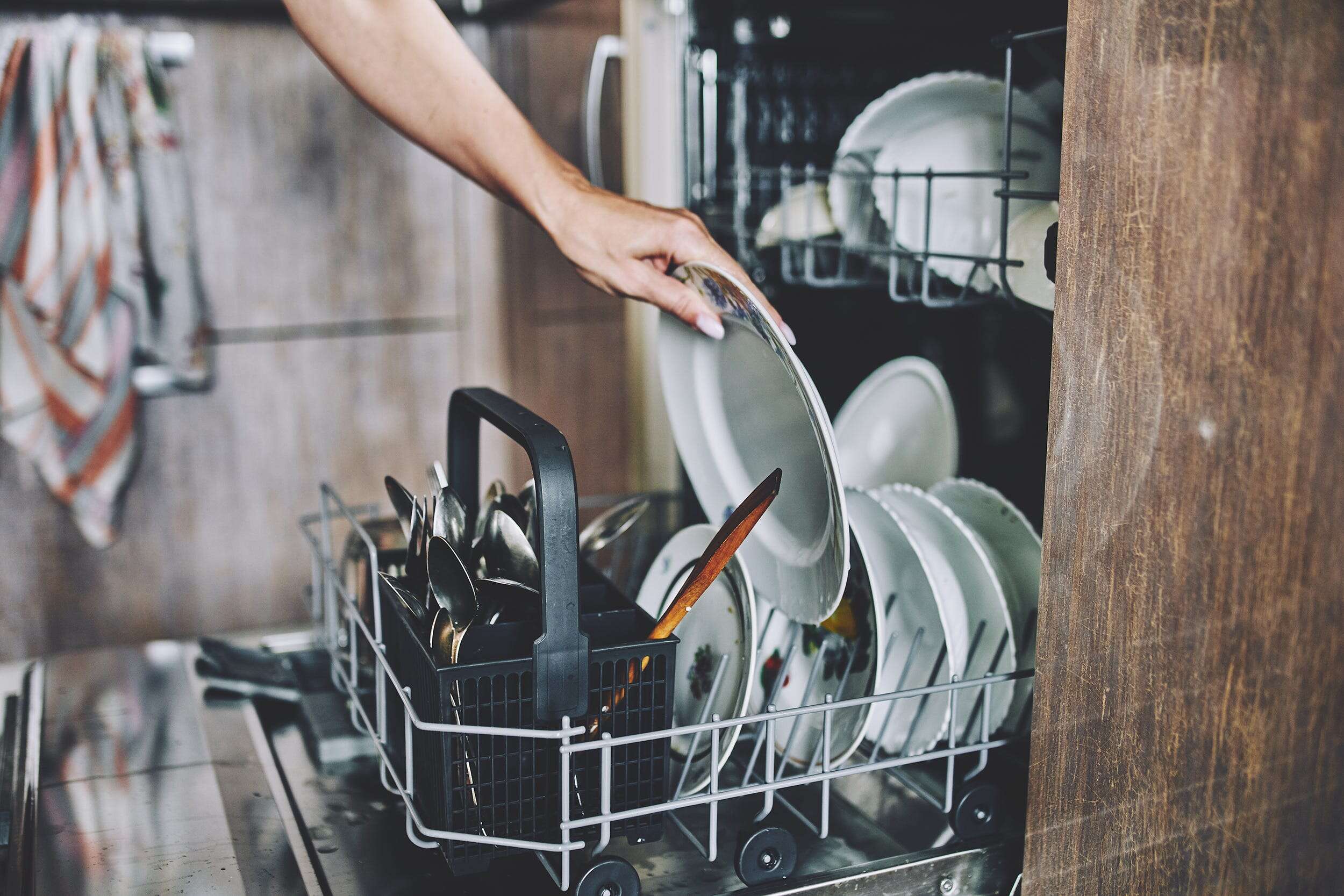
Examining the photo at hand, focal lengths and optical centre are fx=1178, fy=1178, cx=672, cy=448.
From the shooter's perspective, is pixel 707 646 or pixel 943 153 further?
pixel 943 153

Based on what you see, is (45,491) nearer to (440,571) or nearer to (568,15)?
(568,15)

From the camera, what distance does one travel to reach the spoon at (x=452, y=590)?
0.60m

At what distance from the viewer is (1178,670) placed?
1.77 ft

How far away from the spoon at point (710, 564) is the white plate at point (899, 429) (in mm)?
353

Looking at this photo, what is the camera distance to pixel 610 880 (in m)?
0.60

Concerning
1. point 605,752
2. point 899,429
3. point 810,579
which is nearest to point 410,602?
point 605,752

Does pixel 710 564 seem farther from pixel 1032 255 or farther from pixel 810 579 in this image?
pixel 1032 255

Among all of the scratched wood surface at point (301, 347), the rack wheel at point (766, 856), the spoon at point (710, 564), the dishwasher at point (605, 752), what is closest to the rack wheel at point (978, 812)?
the dishwasher at point (605, 752)

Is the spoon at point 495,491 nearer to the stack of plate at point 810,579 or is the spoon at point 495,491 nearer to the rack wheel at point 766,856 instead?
the stack of plate at point 810,579

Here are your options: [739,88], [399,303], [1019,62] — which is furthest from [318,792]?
[399,303]

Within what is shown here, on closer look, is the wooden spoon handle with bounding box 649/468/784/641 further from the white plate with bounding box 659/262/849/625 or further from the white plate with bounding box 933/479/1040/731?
the white plate with bounding box 933/479/1040/731

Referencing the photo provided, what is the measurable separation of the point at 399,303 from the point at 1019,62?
1.22 meters

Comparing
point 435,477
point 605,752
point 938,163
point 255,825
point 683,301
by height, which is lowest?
point 255,825

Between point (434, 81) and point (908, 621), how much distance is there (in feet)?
1.66
